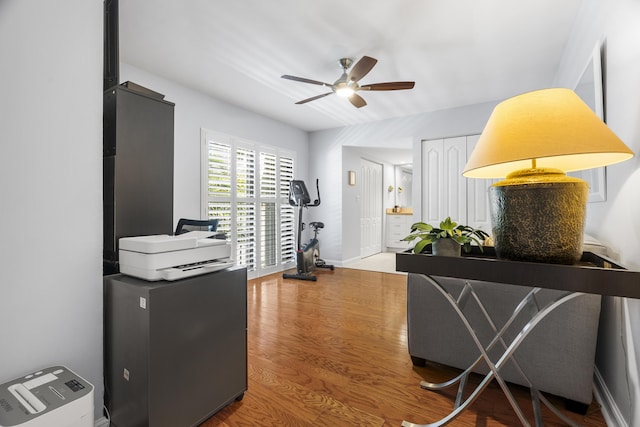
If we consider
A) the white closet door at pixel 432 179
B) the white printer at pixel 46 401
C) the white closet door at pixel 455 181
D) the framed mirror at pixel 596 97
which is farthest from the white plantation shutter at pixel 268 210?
the framed mirror at pixel 596 97

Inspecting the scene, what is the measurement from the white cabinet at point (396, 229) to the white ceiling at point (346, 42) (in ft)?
11.9

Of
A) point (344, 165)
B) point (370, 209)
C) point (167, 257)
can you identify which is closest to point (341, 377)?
point (167, 257)

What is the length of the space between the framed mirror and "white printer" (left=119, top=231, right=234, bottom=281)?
6.92ft

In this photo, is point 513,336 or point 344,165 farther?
point 344,165

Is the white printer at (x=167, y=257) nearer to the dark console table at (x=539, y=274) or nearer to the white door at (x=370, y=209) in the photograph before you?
the dark console table at (x=539, y=274)

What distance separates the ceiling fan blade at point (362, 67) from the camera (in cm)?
238

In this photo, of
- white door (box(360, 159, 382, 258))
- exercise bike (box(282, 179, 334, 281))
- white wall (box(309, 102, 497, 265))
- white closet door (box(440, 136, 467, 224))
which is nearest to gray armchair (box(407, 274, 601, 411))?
exercise bike (box(282, 179, 334, 281))

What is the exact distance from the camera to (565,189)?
3.14 feet

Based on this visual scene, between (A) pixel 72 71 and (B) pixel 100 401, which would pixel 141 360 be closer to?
(B) pixel 100 401

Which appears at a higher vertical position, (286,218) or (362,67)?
(362,67)

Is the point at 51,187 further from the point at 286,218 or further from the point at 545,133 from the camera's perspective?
the point at 286,218

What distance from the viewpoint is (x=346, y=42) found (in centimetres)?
262

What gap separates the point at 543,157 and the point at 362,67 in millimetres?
2014

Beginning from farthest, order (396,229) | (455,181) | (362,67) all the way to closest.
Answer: (396,229)
(455,181)
(362,67)
